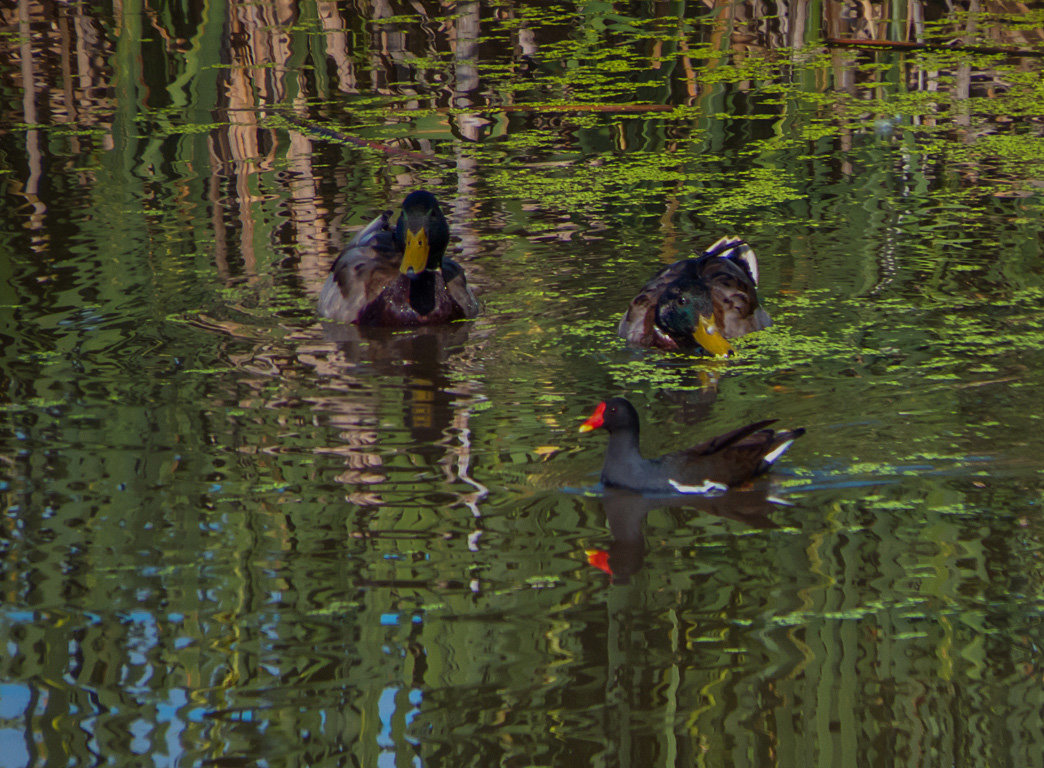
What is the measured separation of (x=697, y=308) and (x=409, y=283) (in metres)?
1.70

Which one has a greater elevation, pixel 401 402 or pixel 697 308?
pixel 697 308

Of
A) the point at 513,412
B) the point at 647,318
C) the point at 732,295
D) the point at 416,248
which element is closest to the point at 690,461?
the point at 513,412

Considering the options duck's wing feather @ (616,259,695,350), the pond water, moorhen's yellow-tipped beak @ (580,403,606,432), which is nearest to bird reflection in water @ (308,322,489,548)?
the pond water

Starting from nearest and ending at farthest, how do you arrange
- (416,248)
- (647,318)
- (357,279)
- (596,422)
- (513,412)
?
1. (596,422)
2. (513,412)
3. (647,318)
4. (416,248)
5. (357,279)

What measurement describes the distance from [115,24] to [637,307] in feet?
26.0

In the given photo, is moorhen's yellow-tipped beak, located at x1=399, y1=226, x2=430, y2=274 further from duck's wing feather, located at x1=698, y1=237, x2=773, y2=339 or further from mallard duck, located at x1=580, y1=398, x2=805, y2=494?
mallard duck, located at x1=580, y1=398, x2=805, y2=494

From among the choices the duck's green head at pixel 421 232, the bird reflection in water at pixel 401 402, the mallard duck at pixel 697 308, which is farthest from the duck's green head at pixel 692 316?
the duck's green head at pixel 421 232

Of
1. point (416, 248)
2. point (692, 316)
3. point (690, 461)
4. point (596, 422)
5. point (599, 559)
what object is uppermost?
point (416, 248)

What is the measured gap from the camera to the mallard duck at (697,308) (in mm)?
7605

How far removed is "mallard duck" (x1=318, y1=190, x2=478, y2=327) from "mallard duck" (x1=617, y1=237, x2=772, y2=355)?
96 centimetres

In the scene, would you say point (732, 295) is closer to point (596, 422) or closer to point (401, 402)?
point (401, 402)

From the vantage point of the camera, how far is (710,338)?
7594 millimetres

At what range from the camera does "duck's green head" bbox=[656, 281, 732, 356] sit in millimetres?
7574

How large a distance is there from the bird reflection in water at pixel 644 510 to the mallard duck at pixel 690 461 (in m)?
0.03
